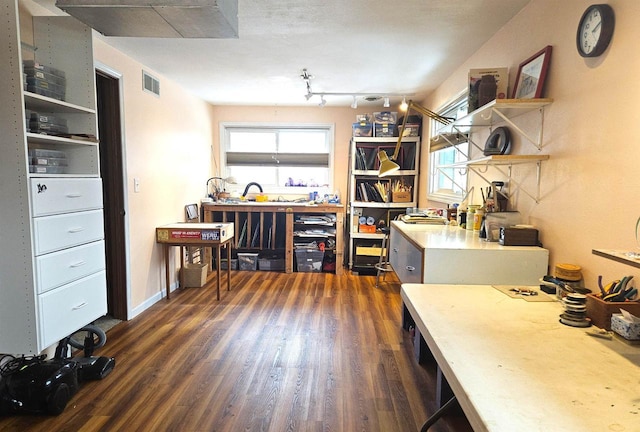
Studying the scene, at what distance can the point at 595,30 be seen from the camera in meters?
1.53

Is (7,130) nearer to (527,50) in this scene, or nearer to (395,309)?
(527,50)

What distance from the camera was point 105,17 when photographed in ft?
6.14

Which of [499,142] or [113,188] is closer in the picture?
[499,142]

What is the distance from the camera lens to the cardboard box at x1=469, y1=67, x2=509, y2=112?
224cm

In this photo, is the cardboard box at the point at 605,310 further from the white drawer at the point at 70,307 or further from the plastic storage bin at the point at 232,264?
the plastic storage bin at the point at 232,264

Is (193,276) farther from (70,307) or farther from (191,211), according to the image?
(70,307)

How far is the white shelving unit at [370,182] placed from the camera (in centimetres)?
464

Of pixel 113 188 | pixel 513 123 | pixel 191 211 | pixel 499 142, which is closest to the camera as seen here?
pixel 513 123

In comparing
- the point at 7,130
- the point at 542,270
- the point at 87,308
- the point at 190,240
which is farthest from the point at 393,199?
the point at 7,130

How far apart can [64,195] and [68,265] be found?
385 millimetres

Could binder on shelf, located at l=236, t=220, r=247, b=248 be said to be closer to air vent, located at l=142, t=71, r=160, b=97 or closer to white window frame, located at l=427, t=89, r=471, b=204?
air vent, located at l=142, t=71, r=160, b=97

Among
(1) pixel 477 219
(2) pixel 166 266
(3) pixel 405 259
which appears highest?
(1) pixel 477 219

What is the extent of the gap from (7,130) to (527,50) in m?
2.80

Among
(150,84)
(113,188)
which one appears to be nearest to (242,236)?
(113,188)
